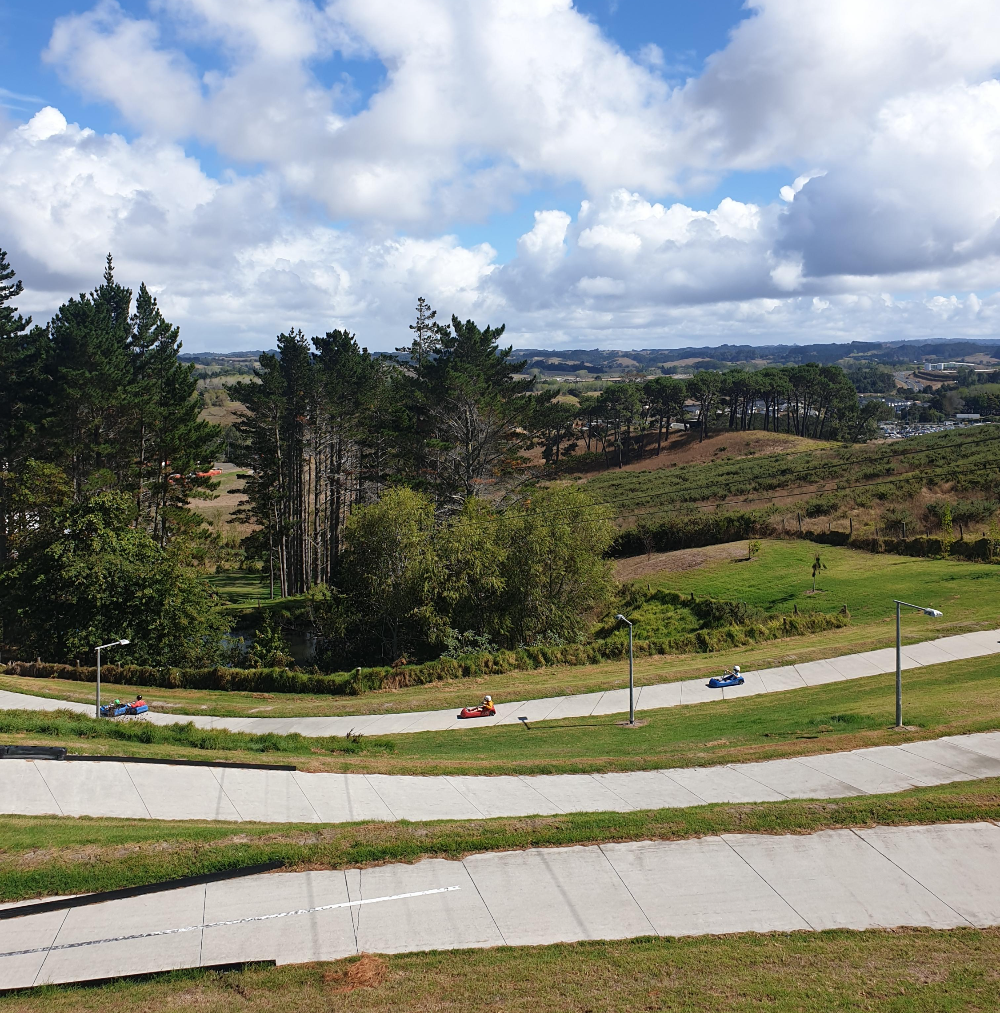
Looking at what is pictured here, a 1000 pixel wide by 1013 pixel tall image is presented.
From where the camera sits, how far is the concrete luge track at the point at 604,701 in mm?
25844

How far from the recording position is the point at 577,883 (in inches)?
522

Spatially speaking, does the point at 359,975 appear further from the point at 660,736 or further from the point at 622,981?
the point at 660,736

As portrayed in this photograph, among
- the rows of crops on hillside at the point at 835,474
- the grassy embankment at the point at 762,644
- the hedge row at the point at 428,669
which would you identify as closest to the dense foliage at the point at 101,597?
the hedge row at the point at 428,669

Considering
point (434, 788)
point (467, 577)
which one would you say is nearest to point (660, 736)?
point (434, 788)

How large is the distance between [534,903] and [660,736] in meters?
10.8

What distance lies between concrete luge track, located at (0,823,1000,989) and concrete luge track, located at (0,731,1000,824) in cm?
251

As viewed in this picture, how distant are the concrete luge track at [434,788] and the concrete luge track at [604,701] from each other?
23.3ft

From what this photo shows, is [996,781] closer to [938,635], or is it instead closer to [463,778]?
[463,778]

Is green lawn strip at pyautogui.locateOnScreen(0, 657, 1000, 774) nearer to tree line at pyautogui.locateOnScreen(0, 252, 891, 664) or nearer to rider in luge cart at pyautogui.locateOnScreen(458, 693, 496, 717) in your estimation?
rider in luge cart at pyautogui.locateOnScreen(458, 693, 496, 717)

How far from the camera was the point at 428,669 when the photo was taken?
3244cm

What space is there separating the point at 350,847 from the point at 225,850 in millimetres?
2080

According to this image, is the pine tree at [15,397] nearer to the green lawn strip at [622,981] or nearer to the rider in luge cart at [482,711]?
the rider in luge cart at [482,711]

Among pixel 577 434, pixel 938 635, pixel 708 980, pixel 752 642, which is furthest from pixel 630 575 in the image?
pixel 577 434

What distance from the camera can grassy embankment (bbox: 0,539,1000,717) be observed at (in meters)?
28.6
